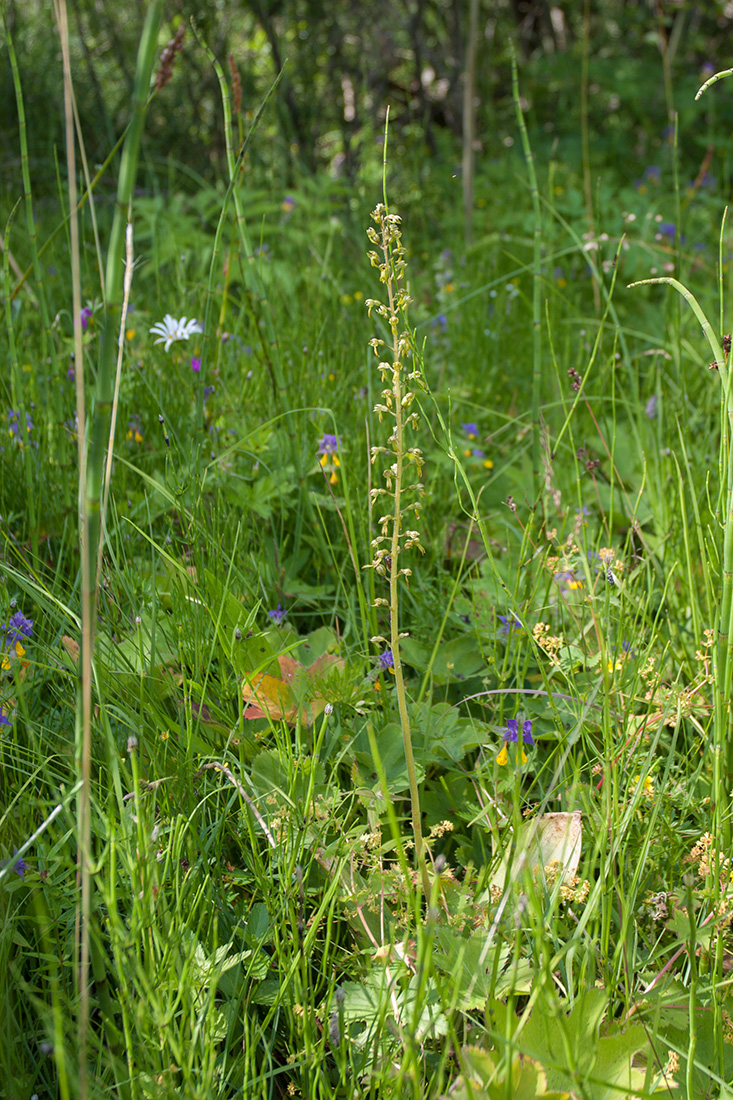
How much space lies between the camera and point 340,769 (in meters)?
1.21

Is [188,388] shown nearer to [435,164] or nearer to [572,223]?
[572,223]

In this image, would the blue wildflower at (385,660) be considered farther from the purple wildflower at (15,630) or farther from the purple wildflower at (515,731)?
the purple wildflower at (15,630)

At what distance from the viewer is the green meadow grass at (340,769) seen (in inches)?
31.4

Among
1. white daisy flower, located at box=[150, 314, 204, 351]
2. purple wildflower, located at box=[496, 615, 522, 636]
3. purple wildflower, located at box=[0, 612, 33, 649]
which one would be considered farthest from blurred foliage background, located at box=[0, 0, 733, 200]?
purple wildflower, located at box=[0, 612, 33, 649]

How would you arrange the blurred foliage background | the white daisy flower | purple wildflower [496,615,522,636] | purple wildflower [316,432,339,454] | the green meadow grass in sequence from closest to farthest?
the green meadow grass, purple wildflower [496,615,522,636], purple wildflower [316,432,339,454], the white daisy flower, the blurred foliage background

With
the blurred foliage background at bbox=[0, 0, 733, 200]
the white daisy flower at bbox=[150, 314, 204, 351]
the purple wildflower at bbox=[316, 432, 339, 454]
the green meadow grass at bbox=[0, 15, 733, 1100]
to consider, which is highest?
the blurred foliage background at bbox=[0, 0, 733, 200]

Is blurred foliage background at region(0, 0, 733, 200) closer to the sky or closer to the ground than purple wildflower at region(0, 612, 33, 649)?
closer to the sky

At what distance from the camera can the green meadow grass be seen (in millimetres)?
797

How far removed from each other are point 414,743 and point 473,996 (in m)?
0.40

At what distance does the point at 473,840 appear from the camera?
1165 mm

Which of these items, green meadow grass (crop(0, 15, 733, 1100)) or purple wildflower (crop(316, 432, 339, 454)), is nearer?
green meadow grass (crop(0, 15, 733, 1100))

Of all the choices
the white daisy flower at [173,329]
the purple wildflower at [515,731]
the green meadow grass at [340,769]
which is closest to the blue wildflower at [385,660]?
the green meadow grass at [340,769]

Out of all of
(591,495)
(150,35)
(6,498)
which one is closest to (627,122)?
(591,495)

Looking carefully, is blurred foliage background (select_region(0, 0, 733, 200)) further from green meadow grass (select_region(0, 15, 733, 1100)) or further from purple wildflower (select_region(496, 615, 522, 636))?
purple wildflower (select_region(496, 615, 522, 636))
